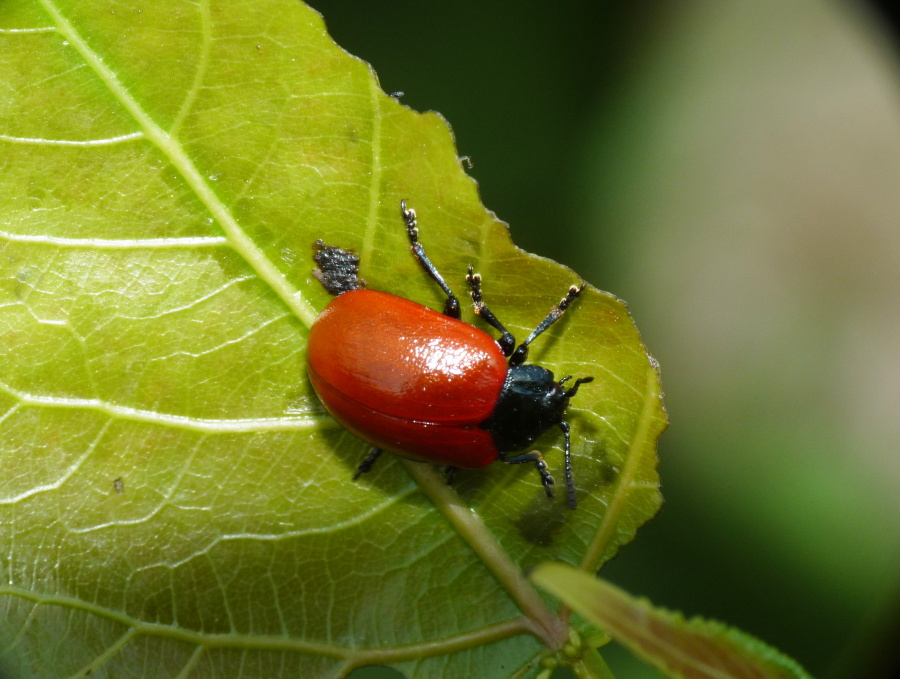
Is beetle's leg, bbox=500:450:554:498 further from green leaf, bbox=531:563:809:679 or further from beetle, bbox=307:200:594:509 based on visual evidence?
green leaf, bbox=531:563:809:679

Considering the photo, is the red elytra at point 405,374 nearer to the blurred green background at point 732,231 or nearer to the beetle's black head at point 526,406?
the beetle's black head at point 526,406

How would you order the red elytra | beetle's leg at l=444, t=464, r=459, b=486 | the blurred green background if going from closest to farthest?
the red elytra
beetle's leg at l=444, t=464, r=459, b=486
the blurred green background

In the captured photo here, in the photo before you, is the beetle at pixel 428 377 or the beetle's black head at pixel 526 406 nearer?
the beetle at pixel 428 377

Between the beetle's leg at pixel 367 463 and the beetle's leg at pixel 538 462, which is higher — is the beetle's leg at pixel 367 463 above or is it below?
below

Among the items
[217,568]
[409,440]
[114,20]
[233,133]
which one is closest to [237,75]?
[233,133]

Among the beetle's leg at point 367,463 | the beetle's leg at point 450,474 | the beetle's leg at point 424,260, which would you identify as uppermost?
the beetle's leg at point 424,260

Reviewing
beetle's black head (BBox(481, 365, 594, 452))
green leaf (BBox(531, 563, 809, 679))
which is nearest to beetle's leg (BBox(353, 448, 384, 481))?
beetle's black head (BBox(481, 365, 594, 452))

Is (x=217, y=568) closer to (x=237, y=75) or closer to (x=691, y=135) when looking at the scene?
(x=237, y=75)

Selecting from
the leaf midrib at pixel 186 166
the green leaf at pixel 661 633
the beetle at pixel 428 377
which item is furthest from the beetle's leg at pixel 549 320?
the green leaf at pixel 661 633
